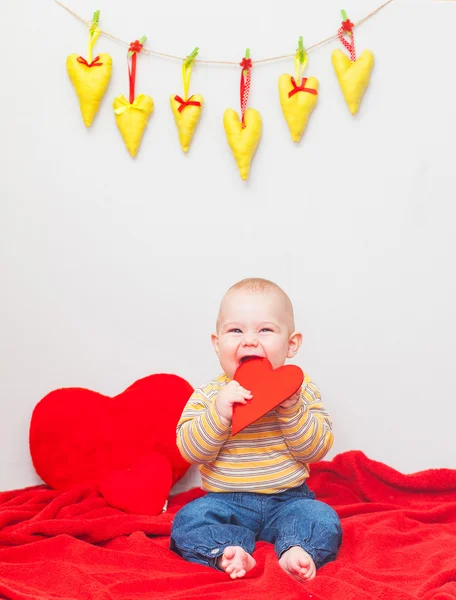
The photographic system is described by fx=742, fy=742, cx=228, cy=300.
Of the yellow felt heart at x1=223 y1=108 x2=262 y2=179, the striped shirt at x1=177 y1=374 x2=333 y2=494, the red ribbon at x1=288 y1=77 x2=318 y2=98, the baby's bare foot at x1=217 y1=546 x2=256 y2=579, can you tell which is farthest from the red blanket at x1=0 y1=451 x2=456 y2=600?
the red ribbon at x1=288 y1=77 x2=318 y2=98

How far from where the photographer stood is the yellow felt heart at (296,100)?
1676mm

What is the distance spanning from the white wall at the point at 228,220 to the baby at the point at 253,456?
1.20ft

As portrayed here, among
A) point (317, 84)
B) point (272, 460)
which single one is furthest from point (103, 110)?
point (272, 460)

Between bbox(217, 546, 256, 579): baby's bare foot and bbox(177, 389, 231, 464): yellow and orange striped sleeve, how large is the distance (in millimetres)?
184

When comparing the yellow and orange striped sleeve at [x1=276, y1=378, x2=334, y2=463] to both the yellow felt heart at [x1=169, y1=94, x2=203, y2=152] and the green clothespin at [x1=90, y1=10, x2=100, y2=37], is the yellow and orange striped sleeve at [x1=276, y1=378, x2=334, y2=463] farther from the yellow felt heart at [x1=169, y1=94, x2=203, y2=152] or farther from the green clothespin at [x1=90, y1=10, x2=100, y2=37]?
the green clothespin at [x1=90, y1=10, x2=100, y2=37]

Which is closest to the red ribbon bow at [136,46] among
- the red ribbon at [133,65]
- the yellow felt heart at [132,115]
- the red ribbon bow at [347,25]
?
the red ribbon at [133,65]

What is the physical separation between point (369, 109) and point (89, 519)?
1086 millimetres

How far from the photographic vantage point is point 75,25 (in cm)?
172

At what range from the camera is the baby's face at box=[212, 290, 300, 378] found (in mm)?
1321

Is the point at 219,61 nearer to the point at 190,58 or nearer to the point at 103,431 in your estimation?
the point at 190,58

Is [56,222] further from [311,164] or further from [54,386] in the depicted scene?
[311,164]

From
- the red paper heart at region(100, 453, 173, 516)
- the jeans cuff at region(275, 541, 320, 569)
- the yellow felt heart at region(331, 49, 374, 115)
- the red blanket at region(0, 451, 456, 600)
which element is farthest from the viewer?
the yellow felt heart at region(331, 49, 374, 115)

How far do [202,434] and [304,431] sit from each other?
180mm

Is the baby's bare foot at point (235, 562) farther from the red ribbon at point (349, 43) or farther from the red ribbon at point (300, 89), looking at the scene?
the red ribbon at point (349, 43)
